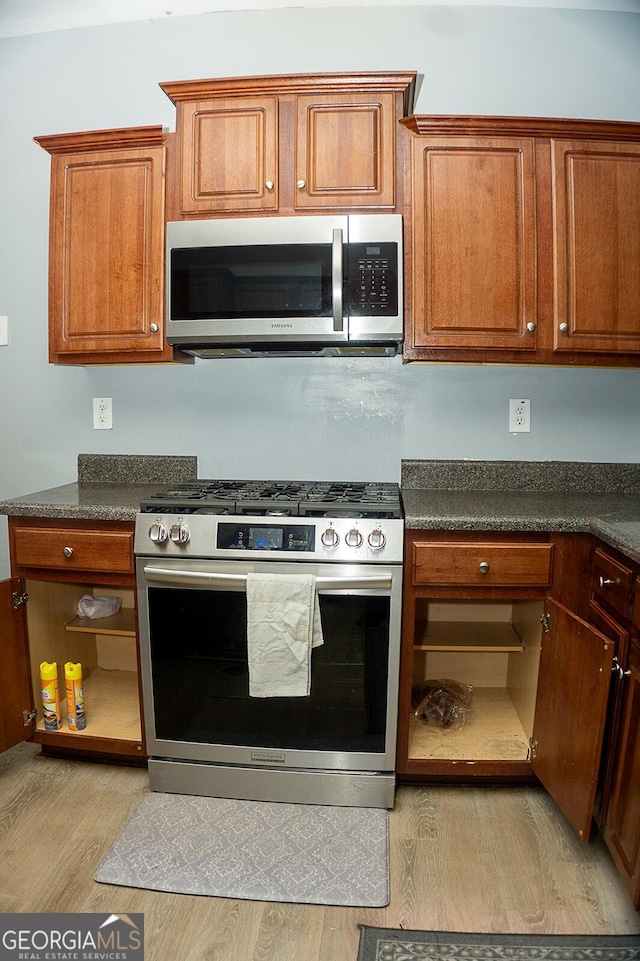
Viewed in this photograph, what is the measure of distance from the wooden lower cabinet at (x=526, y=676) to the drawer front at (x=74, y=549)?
2.88 ft

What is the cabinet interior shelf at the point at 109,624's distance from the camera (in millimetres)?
1960

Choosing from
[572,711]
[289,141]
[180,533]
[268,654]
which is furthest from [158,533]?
[289,141]

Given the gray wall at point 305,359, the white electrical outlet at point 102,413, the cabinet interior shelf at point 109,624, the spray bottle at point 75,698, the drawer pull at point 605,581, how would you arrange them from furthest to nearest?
the white electrical outlet at point 102,413
the gray wall at point 305,359
the cabinet interior shelf at point 109,624
the spray bottle at point 75,698
the drawer pull at point 605,581

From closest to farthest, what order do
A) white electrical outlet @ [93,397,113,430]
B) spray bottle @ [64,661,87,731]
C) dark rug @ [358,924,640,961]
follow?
1. dark rug @ [358,924,640,961]
2. spray bottle @ [64,661,87,731]
3. white electrical outlet @ [93,397,113,430]

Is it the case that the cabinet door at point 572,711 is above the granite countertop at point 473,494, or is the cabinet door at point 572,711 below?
below

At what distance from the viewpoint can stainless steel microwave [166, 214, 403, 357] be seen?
5.84 feet

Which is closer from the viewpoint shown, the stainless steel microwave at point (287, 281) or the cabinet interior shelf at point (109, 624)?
the stainless steel microwave at point (287, 281)

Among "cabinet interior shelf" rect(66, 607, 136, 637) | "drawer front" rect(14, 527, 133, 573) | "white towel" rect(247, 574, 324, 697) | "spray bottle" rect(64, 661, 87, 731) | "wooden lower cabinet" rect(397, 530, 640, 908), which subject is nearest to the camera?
"wooden lower cabinet" rect(397, 530, 640, 908)

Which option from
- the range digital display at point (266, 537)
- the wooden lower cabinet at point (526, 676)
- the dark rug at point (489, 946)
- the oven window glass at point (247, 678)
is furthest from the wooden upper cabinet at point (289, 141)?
the dark rug at point (489, 946)

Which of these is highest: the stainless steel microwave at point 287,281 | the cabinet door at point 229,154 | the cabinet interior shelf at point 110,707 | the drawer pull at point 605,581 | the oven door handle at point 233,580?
the cabinet door at point 229,154

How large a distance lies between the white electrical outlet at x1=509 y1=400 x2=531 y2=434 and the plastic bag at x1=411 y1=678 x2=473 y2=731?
992mm

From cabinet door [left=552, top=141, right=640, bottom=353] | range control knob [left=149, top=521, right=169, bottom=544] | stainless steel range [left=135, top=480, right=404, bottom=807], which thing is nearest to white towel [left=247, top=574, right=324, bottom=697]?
stainless steel range [left=135, top=480, right=404, bottom=807]

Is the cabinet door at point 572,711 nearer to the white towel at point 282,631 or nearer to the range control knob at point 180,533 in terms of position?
the white towel at point 282,631

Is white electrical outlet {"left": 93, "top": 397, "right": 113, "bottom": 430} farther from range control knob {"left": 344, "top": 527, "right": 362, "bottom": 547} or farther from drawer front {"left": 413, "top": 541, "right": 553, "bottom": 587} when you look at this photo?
drawer front {"left": 413, "top": 541, "right": 553, "bottom": 587}
